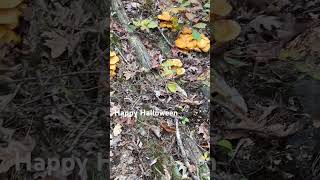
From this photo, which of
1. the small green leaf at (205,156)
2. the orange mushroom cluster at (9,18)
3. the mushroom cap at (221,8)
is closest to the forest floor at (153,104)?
the small green leaf at (205,156)

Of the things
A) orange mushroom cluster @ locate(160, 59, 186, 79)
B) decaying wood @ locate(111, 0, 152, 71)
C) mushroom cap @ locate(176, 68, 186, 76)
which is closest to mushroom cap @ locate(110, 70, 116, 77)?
decaying wood @ locate(111, 0, 152, 71)

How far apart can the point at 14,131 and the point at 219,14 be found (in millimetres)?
1643

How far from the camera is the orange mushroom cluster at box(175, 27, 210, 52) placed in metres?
3.62

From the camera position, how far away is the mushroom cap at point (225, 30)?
3.65 meters

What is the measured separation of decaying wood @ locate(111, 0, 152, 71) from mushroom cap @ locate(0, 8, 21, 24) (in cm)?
72

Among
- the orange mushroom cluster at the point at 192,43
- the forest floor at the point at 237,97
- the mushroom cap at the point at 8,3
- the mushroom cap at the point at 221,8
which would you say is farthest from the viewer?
the mushroom cap at the point at 221,8

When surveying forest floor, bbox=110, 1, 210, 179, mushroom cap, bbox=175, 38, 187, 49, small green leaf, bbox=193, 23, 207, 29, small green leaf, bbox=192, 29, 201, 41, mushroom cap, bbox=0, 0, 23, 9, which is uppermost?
A: mushroom cap, bbox=0, 0, 23, 9

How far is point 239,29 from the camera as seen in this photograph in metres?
3.71

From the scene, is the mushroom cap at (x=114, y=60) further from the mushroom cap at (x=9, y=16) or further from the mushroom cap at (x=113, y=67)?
the mushroom cap at (x=9, y=16)

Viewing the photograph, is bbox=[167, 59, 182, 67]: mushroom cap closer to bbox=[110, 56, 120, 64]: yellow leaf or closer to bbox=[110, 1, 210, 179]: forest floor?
bbox=[110, 1, 210, 179]: forest floor

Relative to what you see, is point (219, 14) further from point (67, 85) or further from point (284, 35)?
point (67, 85)

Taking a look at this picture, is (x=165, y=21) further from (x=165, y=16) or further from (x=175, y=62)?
(x=175, y=62)

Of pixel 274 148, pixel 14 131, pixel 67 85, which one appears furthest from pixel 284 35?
pixel 14 131

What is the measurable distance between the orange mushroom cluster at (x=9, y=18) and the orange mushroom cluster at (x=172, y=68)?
3.35ft
